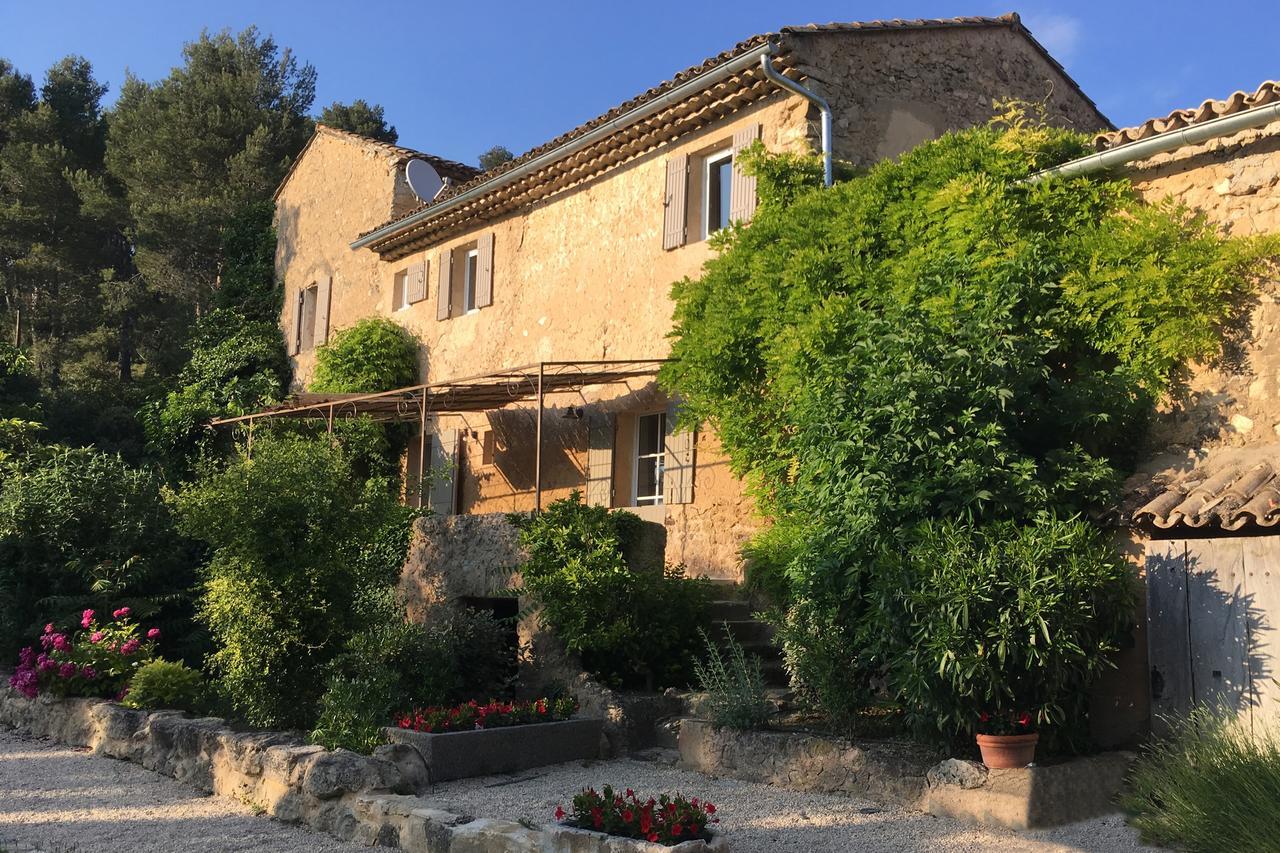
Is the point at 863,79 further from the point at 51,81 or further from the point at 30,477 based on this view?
the point at 51,81

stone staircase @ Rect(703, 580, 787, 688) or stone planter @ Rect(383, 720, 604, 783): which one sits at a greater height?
stone staircase @ Rect(703, 580, 787, 688)

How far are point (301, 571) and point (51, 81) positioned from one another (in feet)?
99.4

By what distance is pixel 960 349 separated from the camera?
22.3 ft

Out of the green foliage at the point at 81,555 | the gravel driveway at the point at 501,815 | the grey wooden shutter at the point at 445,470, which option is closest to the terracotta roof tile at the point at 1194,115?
the gravel driveway at the point at 501,815

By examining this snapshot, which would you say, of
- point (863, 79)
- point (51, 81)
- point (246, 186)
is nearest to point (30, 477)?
point (863, 79)

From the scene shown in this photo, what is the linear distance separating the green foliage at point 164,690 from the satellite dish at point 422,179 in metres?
9.76

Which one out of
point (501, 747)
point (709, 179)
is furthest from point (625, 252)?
point (501, 747)

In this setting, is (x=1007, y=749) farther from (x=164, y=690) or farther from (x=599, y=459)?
(x=599, y=459)

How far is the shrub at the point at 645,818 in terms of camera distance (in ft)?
15.9

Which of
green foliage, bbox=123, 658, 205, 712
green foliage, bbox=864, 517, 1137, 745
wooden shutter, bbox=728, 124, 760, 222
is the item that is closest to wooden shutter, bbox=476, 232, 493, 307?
wooden shutter, bbox=728, 124, 760, 222

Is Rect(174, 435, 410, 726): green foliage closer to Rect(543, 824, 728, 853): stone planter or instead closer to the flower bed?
the flower bed

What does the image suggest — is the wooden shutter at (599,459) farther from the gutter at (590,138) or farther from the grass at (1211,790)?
the grass at (1211,790)

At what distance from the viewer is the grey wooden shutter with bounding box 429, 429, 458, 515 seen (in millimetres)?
14742

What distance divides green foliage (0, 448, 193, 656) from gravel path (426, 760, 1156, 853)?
245 inches
